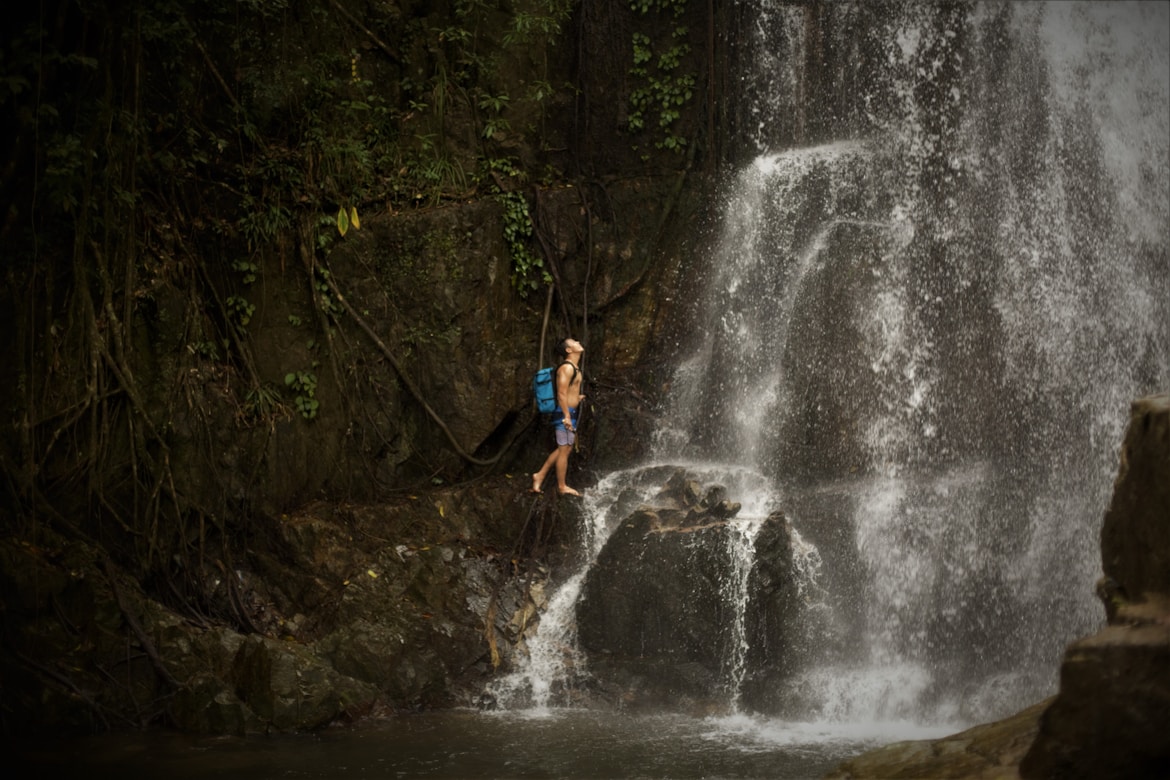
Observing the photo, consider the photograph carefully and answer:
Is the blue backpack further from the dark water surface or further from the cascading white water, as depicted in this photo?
the dark water surface

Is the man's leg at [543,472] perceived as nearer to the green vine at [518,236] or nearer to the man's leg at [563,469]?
the man's leg at [563,469]

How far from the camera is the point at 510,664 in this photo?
29.5 feet

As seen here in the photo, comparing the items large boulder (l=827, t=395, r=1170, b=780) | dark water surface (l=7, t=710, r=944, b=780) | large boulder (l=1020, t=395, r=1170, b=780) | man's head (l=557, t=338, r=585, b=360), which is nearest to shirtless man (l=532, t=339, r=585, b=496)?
man's head (l=557, t=338, r=585, b=360)

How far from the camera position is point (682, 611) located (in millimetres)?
8922

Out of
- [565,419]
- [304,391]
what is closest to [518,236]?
[565,419]

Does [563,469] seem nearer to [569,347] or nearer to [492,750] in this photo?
[569,347]

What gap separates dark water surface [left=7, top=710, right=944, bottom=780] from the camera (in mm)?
6711

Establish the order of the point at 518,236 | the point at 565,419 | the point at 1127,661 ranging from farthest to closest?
the point at 518,236 → the point at 565,419 → the point at 1127,661

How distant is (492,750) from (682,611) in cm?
226

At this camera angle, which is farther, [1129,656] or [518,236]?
[518,236]

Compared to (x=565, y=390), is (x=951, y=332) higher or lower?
higher

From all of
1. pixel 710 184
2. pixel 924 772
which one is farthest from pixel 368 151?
pixel 924 772

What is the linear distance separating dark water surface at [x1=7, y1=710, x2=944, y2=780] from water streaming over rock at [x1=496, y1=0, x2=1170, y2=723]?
97 centimetres

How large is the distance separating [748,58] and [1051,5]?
308 cm
